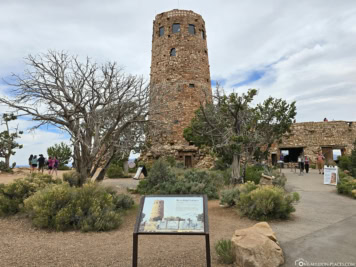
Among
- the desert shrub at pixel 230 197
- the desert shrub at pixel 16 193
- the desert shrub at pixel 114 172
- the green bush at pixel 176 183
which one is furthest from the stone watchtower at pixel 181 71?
the desert shrub at pixel 16 193

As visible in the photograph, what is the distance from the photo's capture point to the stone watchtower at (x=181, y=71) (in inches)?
856

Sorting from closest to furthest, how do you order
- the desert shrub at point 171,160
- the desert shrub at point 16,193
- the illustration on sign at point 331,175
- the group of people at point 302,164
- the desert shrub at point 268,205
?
the desert shrub at point 268,205
the desert shrub at point 16,193
the illustration on sign at point 331,175
the group of people at point 302,164
the desert shrub at point 171,160

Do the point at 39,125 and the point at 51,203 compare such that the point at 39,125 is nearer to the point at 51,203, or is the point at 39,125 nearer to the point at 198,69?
the point at 51,203

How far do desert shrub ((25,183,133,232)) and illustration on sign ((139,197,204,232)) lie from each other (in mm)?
2412

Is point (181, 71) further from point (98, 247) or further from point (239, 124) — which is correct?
point (98, 247)

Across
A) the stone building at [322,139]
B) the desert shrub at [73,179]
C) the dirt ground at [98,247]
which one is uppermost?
the stone building at [322,139]

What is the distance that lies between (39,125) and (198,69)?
51.8 feet

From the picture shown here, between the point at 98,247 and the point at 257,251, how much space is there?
111 inches

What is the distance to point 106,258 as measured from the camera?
4098mm

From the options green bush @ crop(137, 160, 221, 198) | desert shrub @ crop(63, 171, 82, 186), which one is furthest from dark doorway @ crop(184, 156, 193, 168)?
desert shrub @ crop(63, 171, 82, 186)

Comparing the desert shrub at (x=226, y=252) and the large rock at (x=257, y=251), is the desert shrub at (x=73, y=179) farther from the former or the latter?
the large rock at (x=257, y=251)

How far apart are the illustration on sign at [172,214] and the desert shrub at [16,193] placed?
4.77m

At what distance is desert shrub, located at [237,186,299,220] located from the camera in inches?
254

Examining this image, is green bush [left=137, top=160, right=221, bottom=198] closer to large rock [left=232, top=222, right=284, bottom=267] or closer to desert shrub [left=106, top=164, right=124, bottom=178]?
large rock [left=232, top=222, right=284, bottom=267]
